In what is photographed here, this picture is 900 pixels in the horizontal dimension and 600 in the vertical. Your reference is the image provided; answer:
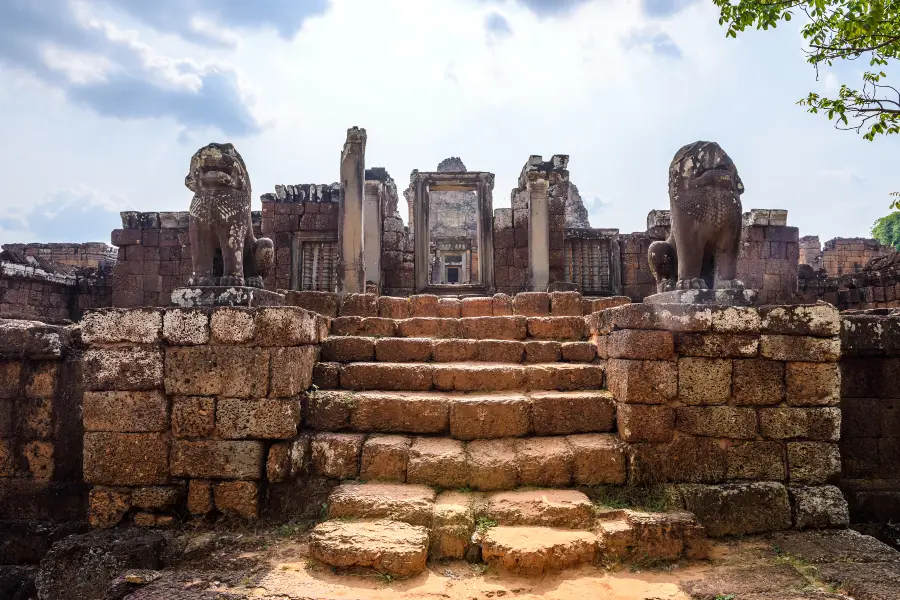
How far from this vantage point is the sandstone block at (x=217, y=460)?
348 centimetres

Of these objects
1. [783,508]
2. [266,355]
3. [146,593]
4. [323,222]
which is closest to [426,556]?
[146,593]

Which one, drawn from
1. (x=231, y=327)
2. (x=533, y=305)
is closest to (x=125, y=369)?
(x=231, y=327)

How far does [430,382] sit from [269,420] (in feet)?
4.57

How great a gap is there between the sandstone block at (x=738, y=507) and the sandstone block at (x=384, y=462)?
6.41ft

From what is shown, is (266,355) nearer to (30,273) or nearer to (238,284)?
(238,284)

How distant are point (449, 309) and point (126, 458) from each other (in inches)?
145

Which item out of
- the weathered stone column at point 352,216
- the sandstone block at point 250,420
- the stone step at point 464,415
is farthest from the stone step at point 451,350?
the weathered stone column at point 352,216

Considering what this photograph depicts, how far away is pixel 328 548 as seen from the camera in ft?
9.25

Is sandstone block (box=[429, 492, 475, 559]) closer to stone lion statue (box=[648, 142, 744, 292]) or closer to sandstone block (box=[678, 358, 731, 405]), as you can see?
sandstone block (box=[678, 358, 731, 405])

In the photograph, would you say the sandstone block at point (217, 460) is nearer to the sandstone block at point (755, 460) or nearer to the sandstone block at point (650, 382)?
the sandstone block at point (650, 382)

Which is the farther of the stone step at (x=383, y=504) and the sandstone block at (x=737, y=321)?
the sandstone block at (x=737, y=321)

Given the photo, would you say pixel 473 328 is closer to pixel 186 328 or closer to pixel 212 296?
pixel 212 296

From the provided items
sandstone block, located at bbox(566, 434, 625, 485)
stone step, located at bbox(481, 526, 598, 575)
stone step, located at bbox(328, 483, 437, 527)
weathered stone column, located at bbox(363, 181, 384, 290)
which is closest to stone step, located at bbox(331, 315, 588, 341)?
sandstone block, located at bbox(566, 434, 625, 485)

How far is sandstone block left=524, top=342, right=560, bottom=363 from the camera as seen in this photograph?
4.77 m
